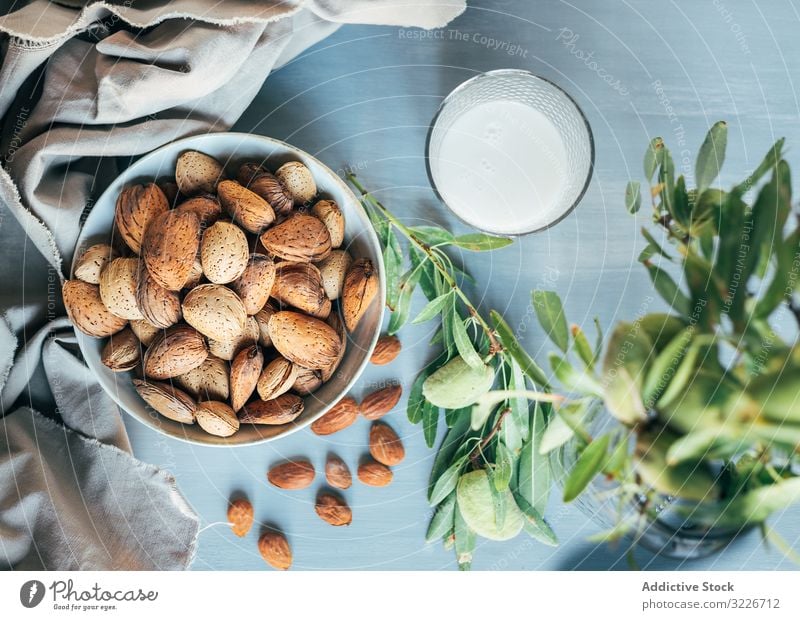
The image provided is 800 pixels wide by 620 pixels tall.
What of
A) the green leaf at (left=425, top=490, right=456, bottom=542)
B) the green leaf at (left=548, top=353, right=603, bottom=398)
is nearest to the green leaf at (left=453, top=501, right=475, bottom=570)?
the green leaf at (left=425, top=490, right=456, bottom=542)

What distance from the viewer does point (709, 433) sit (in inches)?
15.7

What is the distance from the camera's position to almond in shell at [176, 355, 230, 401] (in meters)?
0.36

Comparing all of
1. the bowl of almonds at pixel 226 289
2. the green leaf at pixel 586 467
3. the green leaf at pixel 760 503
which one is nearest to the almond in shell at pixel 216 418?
the bowl of almonds at pixel 226 289

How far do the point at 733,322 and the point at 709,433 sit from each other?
7 cm

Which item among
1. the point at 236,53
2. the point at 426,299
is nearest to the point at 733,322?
the point at 426,299

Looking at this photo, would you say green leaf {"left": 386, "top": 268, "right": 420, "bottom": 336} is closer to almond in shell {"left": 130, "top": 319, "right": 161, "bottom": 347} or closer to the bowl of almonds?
the bowl of almonds

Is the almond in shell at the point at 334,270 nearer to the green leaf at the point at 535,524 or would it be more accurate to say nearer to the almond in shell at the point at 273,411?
the almond in shell at the point at 273,411

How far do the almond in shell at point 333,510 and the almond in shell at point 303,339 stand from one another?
96 millimetres

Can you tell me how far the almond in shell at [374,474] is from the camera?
1.29 feet

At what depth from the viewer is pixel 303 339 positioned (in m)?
0.34

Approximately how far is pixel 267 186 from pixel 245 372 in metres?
0.10

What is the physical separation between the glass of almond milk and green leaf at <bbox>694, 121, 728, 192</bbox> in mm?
81

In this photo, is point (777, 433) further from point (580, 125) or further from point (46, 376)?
point (46, 376)
